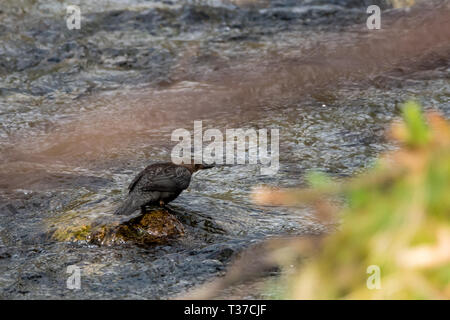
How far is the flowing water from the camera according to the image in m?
5.41

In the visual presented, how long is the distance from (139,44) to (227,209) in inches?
236

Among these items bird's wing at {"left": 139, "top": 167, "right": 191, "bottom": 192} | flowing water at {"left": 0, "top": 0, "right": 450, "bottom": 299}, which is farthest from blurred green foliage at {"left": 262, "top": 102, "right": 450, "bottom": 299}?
bird's wing at {"left": 139, "top": 167, "right": 191, "bottom": 192}

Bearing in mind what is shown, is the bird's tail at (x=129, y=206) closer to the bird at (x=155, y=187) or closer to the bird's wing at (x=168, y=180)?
the bird at (x=155, y=187)

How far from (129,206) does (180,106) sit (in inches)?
164

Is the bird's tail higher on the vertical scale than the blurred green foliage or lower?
lower

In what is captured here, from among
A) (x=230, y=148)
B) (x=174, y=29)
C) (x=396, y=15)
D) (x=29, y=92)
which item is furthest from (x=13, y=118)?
(x=396, y=15)

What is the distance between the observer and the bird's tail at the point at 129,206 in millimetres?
5543

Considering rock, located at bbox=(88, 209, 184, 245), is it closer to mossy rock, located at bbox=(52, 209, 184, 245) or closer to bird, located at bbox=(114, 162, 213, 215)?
mossy rock, located at bbox=(52, 209, 184, 245)

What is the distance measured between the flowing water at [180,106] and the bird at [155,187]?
0.87 feet

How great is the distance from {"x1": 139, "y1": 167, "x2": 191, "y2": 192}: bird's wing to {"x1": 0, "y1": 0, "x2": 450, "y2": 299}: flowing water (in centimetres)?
32

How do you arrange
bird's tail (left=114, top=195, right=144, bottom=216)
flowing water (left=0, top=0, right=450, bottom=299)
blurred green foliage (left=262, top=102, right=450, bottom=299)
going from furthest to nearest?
bird's tail (left=114, top=195, right=144, bottom=216), flowing water (left=0, top=0, right=450, bottom=299), blurred green foliage (left=262, top=102, right=450, bottom=299)

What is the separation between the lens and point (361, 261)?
2.20 m

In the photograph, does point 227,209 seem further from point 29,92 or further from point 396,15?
point 396,15

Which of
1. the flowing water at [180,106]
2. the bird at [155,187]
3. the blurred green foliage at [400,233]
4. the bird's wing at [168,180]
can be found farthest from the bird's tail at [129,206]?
the blurred green foliage at [400,233]
